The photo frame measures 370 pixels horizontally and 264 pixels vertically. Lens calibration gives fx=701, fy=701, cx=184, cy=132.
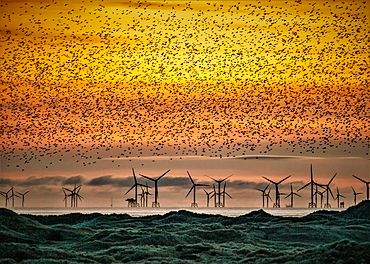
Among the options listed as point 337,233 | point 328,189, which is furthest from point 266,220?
point 328,189

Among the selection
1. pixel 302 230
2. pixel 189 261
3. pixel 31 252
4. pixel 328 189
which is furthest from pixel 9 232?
pixel 328 189

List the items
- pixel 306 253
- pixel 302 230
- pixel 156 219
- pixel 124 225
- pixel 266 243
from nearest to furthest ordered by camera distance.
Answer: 1. pixel 306 253
2. pixel 266 243
3. pixel 302 230
4. pixel 124 225
5. pixel 156 219

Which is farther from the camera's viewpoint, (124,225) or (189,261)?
(124,225)

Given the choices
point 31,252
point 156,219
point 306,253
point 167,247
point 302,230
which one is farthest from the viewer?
point 156,219

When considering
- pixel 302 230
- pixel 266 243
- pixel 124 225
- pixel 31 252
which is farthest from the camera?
pixel 124 225

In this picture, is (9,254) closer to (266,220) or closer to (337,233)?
(337,233)

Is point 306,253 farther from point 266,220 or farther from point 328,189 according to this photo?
point 328,189
